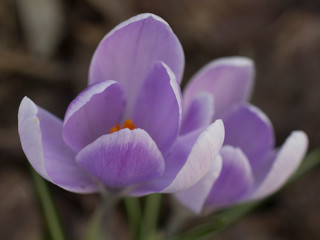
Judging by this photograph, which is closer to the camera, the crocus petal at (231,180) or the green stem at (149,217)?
the crocus petal at (231,180)

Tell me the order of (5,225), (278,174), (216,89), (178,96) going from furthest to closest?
(5,225)
(216,89)
(278,174)
(178,96)

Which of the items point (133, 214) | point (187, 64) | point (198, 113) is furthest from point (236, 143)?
point (187, 64)

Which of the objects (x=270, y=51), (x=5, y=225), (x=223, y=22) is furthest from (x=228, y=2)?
(x=5, y=225)

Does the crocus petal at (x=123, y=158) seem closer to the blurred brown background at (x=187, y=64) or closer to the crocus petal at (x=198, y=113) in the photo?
the crocus petal at (x=198, y=113)

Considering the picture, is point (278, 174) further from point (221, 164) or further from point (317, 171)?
point (317, 171)

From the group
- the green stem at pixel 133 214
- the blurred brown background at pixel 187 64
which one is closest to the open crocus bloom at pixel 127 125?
the green stem at pixel 133 214

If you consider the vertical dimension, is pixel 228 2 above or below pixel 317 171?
above

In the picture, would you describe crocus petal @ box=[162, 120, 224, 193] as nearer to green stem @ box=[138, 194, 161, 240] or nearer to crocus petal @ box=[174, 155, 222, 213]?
crocus petal @ box=[174, 155, 222, 213]

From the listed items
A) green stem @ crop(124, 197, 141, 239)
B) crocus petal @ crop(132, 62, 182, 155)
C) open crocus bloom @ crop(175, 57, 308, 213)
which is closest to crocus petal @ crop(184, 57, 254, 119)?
open crocus bloom @ crop(175, 57, 308, 213)
